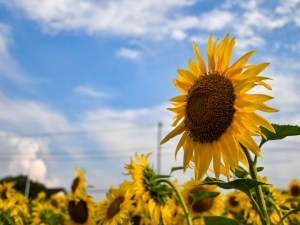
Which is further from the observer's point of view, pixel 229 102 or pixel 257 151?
pixel 229 102

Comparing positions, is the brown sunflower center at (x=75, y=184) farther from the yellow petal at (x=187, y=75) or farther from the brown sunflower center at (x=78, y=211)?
the yellow petal at (x=187, y=75)

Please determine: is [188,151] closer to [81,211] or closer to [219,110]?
[219,110]

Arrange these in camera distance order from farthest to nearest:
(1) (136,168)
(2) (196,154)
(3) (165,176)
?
1. (1) (136,168)
2. (3) (165,176)
3. (2) (196,154)

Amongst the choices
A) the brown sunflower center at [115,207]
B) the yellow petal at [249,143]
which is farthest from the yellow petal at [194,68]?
the brown sunflower center at [115,207]

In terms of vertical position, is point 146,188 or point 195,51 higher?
point 195,51

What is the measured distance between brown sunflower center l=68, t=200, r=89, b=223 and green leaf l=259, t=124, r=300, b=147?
3.19m

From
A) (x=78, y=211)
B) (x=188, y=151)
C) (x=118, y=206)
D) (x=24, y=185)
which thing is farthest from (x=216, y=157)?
(x=24, y=185)

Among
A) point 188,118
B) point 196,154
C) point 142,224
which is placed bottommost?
point 142,224

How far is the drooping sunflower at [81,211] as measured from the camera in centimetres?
493

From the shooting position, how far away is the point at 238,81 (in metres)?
2.30

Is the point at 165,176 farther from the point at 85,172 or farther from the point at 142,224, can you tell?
the point at 85,172

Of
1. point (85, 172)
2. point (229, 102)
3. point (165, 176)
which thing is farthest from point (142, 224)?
point (85, 172)

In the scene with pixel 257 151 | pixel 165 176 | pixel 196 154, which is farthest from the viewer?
pixel 165 176

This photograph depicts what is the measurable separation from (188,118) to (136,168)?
1.39 meters
